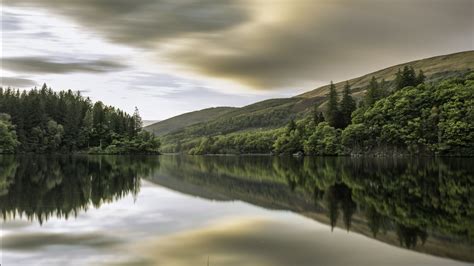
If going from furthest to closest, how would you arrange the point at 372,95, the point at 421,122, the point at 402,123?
the point at 372,95, the point at 402,123, the point at 421,122

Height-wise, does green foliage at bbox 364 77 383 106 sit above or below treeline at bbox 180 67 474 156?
above

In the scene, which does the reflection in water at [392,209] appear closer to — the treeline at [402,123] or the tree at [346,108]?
the treeline at [402,123]

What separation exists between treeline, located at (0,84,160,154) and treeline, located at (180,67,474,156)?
2691 inches

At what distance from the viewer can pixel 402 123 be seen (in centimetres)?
14175

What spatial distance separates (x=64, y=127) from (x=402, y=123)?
Answer: 12631 cm

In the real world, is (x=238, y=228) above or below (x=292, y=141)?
below

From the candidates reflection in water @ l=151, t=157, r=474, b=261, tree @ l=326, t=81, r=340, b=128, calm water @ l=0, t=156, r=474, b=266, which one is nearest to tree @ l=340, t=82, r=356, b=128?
tree @ l=326, t=81, r=340, b=128

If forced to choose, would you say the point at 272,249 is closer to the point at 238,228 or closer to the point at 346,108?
the point at 238,228

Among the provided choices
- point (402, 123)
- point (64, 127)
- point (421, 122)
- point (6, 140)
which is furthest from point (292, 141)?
point (6, 140)

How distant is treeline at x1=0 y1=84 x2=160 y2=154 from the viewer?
158875 millimetres

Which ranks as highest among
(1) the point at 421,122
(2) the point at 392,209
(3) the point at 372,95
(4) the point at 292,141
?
(3) the point at 372,95

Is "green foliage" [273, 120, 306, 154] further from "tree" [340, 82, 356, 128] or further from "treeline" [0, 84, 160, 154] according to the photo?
"treeline" [0, 84, 160, 154]

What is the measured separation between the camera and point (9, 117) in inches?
5930

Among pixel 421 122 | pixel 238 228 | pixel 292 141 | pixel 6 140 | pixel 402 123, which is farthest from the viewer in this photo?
pixel 292 141
